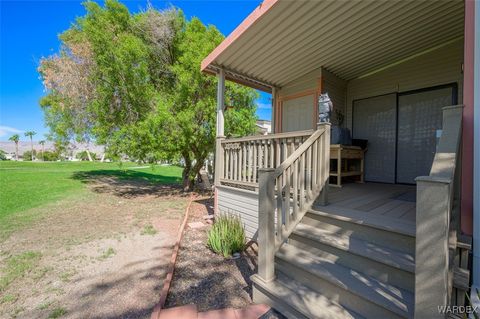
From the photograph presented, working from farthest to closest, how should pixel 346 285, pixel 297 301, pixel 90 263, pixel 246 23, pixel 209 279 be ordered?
pixel 246 23
pixel 90 263
pixel 209 279
pixel 297 301
pixel 346 285

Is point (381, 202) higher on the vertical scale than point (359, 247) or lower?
higher

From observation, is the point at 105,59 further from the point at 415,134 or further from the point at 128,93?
the point at 415,134

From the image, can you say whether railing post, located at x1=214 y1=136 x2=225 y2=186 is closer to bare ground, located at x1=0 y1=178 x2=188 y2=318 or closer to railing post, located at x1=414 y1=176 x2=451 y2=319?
bare ground, located at x1=0 y1=178 x2=188 y2=318

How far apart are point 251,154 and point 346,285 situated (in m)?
2.64

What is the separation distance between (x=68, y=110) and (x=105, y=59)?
434 cm

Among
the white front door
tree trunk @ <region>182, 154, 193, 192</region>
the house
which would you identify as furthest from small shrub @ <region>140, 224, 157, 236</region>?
tree trunk @ <region>182, 154, 193, 192</region>

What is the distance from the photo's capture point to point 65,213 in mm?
6387

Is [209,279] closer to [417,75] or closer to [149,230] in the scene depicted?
[149,230]

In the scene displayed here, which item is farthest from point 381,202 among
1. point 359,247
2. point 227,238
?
point 227,238

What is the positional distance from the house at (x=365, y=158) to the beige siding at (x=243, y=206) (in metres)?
0.03

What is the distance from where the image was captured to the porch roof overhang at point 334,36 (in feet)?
11.0

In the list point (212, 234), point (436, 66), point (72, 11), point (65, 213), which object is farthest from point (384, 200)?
point (72, 11)

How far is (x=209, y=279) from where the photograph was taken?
119 inches

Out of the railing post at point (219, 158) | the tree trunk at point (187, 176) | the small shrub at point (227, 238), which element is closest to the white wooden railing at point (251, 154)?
the railing post at point (219, 158)
